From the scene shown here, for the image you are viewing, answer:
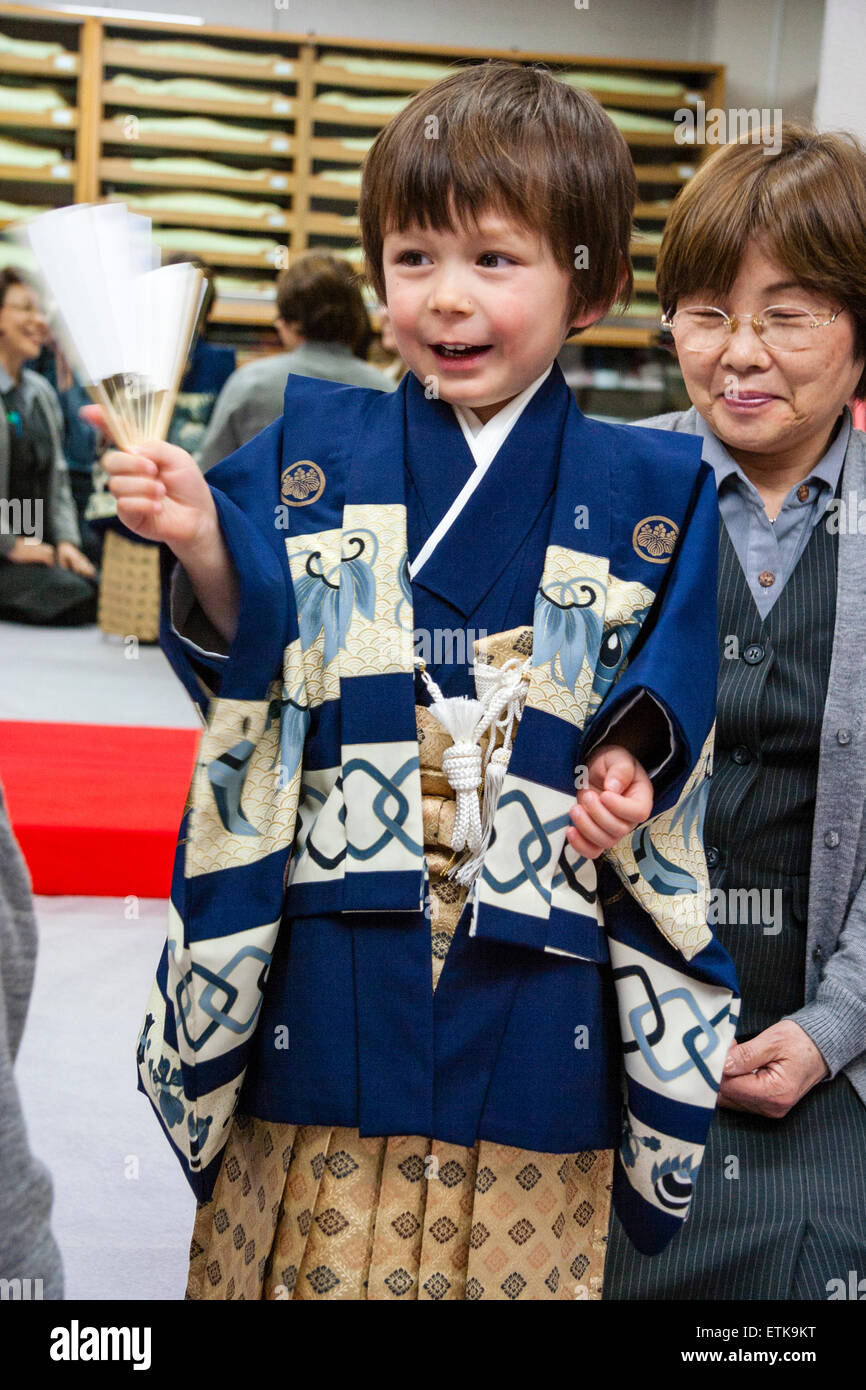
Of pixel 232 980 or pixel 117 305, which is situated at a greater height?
pixel 117 305

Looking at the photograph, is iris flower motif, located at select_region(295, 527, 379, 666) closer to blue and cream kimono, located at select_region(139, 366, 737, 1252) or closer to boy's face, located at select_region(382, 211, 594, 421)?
blue and cream kimono, located at select_region(139, 366, 737, 1252)

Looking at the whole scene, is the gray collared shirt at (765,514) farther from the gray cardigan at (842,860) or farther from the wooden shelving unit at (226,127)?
the wooden shelving unit at (226,127)

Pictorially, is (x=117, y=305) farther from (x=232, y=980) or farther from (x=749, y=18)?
(x=749, y=18)

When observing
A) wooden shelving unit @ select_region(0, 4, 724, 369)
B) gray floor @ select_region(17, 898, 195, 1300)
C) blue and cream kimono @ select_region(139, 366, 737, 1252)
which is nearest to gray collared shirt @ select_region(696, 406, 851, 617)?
blue and cream kimono @ select_region(139, 366, 737, 1252)

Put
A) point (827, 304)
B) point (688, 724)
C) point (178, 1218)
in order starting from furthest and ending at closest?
point (178, 1218), point (827, 304), point (688, 724)

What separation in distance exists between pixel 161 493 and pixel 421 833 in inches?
12.0

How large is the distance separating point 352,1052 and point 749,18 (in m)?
5.10

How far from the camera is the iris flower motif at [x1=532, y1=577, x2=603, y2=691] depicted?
0.99 metres

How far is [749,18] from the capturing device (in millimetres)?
5082

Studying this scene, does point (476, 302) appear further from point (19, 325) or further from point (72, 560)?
point (72, 560)

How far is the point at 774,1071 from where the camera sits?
129 centimetres

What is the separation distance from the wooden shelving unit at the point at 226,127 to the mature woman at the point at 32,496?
1022 millimetres
